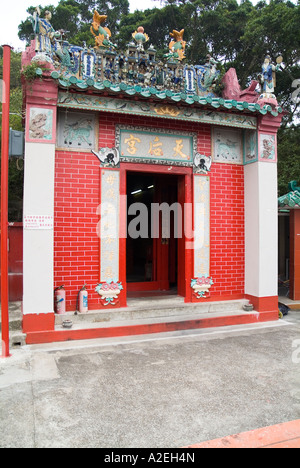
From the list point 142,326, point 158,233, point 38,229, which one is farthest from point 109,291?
point 158,233

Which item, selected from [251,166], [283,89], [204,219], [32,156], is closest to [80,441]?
A: [32,156]

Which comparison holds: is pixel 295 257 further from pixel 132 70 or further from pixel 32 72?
pixel 32 72

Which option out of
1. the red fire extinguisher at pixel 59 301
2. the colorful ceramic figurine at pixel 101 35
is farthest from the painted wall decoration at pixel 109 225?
the colorful ceramic figurine at pixel 101 35

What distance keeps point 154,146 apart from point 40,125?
2.04 metres

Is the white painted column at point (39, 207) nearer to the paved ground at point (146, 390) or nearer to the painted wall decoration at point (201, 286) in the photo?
the paved ground at point (146, 390)

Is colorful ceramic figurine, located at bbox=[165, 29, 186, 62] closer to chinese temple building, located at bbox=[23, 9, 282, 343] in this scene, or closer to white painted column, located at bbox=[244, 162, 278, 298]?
chinese temple building, located at bbox=[23, 9, 282, 343]

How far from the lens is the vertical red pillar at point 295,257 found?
318 inches

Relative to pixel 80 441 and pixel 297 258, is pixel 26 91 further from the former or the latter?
pixel 297 258

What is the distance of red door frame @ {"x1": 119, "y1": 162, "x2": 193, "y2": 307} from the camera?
6.09 metres

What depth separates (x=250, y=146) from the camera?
687 centimetres

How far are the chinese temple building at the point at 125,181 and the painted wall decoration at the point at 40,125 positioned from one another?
16 millimetres

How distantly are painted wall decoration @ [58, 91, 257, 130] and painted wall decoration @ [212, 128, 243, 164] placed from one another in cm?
39

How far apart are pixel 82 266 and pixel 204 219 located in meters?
2.50

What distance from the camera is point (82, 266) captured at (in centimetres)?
586
